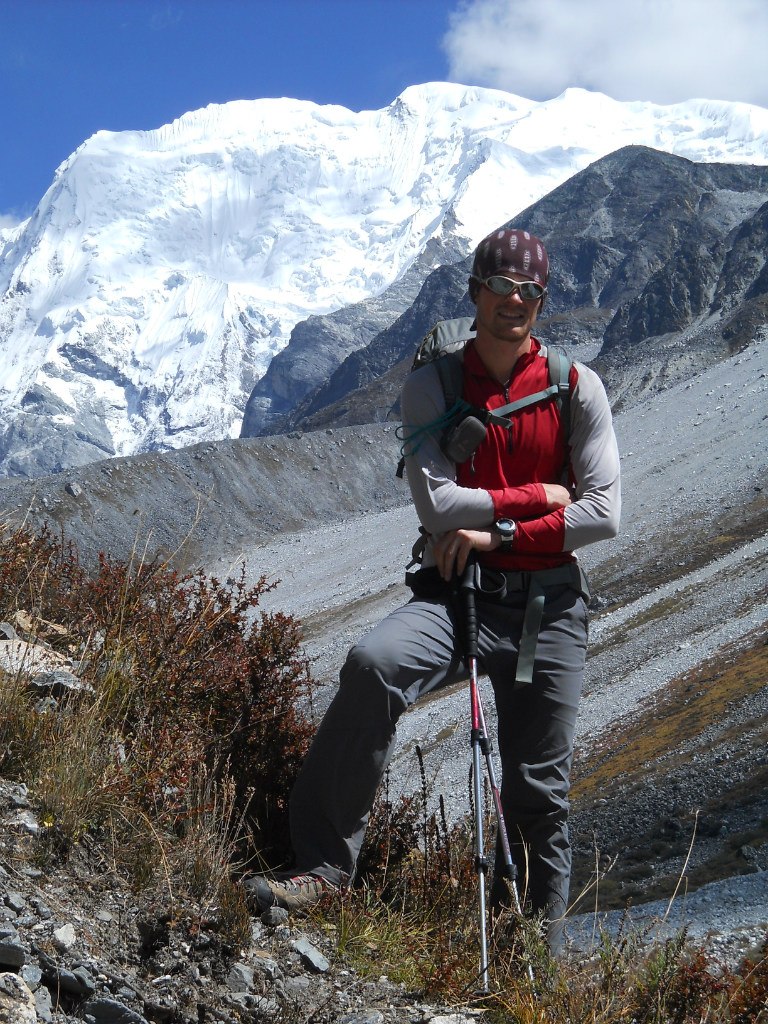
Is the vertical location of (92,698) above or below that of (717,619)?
above

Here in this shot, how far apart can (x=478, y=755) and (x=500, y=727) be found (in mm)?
363

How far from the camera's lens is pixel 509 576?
4.04m

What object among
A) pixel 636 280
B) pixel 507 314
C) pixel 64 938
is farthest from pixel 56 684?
pixel 636 280

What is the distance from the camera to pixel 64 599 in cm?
601

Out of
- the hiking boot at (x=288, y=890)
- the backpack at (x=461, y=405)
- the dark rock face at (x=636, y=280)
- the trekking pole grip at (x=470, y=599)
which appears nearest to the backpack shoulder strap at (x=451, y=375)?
the backpack at (x=461, y=405)

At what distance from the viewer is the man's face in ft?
13.3

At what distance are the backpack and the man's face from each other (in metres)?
0.15

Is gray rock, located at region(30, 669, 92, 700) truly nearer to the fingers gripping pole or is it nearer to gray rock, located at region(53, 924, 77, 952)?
gray rock, located at region(53, 924, 77, 952)

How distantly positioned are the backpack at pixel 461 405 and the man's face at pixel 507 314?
5.8 inches

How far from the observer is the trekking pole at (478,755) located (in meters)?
3.47

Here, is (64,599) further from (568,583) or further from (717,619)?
(717,619)

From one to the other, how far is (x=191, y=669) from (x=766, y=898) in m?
4.07

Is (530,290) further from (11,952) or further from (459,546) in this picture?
(11,952)

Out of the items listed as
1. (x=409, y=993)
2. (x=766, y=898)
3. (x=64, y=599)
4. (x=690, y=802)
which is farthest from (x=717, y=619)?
(x=409, y=993)
